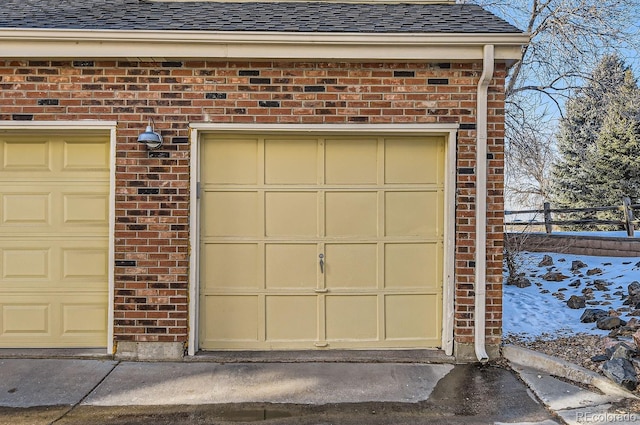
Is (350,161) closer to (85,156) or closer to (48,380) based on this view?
(85,156)

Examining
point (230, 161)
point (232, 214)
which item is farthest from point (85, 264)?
point (230, 161)

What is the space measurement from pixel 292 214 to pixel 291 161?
0.54 meters

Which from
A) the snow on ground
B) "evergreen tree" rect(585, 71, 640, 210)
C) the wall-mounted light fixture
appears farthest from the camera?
"evergreen tree" rect(585, 71, 640, 210)

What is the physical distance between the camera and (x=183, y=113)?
4352mm

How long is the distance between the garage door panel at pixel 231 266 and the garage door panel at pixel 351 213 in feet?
2.66

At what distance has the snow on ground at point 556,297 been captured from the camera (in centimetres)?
533

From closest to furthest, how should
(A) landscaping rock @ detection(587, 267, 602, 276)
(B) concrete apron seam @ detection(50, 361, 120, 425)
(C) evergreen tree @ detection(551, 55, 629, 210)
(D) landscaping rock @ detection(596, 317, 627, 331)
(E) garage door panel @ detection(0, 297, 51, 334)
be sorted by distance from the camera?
(B) concrete apron seam @ detection(50, 361, 120, 425)
(E) garage door panel @ detection(0, 297, 51, 334)
(D) landscaping rock @ detection(596, 317, 627, 331)
(A) landscaping rock @ detection(587, 267, 602, 276)
(C) evergreen tree @ detection(551, 55, 629, 210)

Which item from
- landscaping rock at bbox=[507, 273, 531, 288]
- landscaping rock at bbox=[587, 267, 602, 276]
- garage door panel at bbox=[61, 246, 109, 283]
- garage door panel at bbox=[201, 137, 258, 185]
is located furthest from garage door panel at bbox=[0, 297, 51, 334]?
landscaping rock at bbox=[587, 267, 602, 276]

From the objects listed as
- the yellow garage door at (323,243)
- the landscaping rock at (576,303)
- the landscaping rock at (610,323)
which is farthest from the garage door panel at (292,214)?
the landscaping rock at (576,303)

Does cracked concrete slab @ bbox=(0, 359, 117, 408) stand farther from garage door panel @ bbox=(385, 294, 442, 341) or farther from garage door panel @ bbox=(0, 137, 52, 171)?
garage door panel @ bbox=(385, 294, 442, 341)

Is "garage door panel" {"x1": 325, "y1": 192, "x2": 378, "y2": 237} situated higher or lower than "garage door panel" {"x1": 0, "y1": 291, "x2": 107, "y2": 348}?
higher

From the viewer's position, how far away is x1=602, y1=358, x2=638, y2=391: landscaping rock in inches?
141

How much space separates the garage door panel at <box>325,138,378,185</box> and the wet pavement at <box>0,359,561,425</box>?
1.84 m

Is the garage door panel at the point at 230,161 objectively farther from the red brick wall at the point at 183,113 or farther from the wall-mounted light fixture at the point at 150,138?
the wall-mounted light fixture at the point at 150,138
